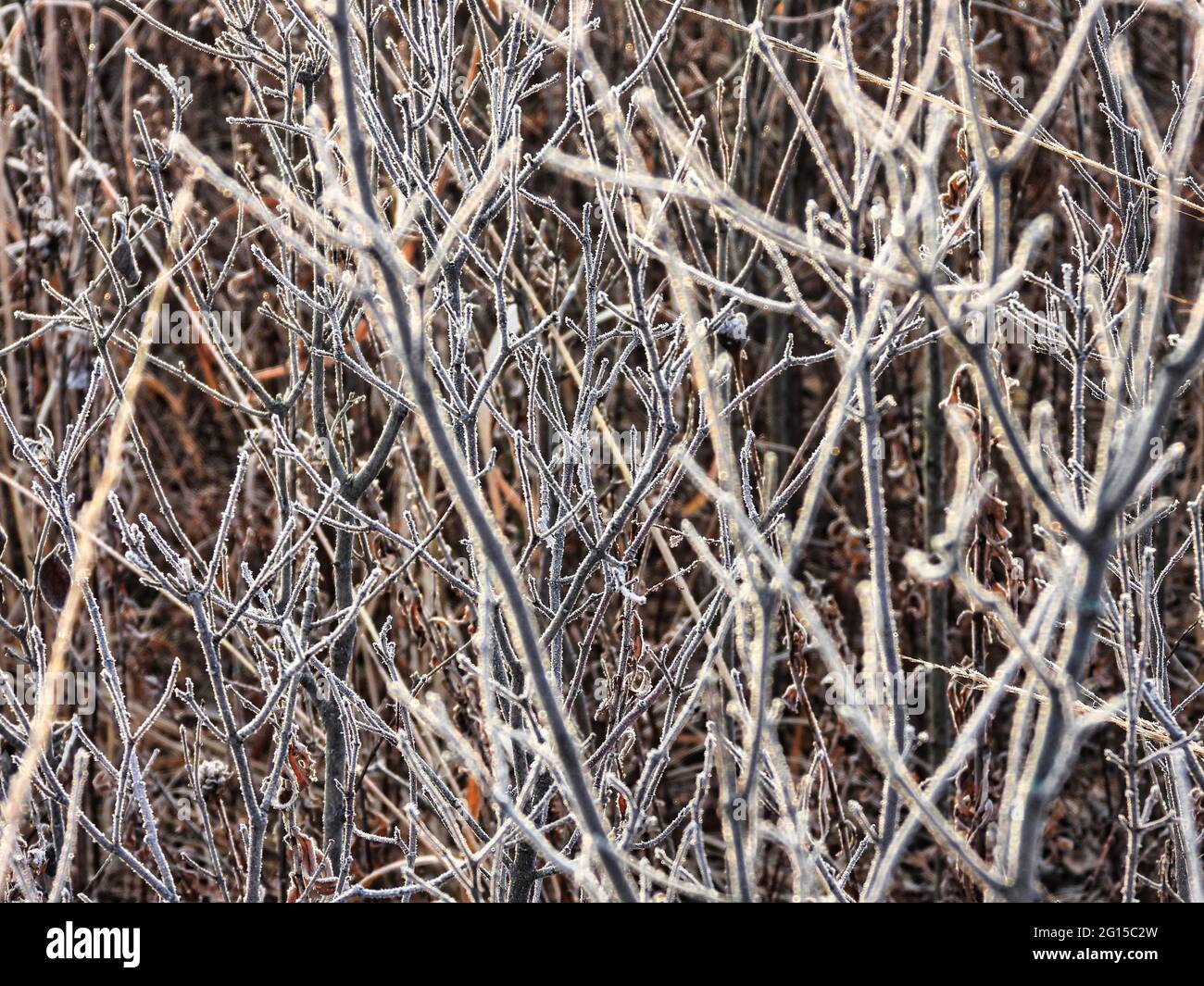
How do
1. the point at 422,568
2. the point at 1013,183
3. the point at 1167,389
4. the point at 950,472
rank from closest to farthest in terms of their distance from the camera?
the point at 1167,389 < the point at 422,568 < the point at 950,472 < the point at 1013,183

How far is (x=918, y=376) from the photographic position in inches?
162

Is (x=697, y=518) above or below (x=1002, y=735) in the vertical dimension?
above

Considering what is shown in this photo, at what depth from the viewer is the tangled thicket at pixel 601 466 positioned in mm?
1010

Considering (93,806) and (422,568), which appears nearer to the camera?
(422,568)

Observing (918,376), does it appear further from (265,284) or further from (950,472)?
(265,284)

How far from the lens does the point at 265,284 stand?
363cm

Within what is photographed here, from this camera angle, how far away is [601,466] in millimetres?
2869

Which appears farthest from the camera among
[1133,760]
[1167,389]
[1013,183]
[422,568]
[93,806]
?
[1013,183]

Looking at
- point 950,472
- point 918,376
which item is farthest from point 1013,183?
point 950,472

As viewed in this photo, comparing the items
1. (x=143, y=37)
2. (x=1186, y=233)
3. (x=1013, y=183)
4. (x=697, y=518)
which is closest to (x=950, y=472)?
(x=697, y=518)

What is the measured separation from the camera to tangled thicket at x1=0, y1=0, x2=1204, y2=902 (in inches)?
39.8
